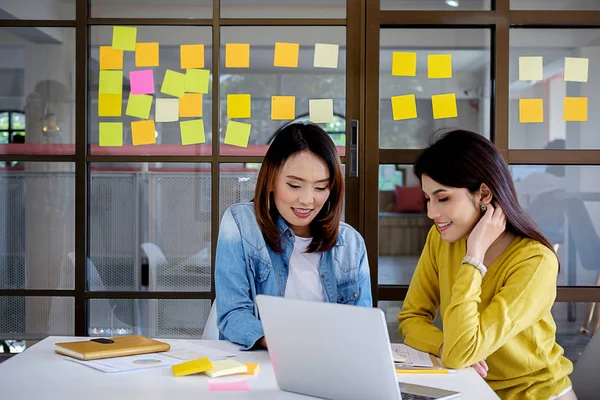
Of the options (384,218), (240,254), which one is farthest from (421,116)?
(240,254)

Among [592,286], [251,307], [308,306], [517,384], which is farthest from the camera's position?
[592,286]

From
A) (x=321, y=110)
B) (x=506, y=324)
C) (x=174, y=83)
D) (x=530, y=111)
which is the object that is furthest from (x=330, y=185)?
(x=530, y=111)

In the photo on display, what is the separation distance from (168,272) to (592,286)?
5.55ft

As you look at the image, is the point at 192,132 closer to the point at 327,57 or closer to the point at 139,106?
the point at 139,106

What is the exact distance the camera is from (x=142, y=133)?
2889 millimetres

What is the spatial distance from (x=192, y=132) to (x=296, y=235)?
866 mm

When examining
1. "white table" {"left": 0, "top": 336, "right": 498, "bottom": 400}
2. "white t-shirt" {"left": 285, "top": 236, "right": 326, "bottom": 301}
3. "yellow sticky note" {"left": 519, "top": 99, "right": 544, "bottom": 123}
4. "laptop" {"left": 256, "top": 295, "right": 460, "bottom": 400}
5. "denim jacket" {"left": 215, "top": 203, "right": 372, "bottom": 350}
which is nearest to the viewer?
"laptop" {"left": 256, "top": 295, "right": 460, "bottom": 400}

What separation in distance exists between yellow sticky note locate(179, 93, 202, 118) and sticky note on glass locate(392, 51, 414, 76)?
30.9 inches

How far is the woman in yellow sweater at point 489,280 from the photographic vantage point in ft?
5.74

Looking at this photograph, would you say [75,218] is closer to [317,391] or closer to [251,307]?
[251,307]

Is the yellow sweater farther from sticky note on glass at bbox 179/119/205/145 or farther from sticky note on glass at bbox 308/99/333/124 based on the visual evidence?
sticky note on glass at bbox 179/119/205/145

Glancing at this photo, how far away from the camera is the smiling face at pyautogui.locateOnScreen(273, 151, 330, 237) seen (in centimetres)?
212

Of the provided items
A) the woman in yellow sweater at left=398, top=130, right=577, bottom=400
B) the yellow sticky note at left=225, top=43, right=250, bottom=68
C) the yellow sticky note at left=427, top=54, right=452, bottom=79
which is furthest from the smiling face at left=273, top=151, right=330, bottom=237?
the yellow sticky note at left=427, top=54, right=452, bottom=79

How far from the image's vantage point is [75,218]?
290cm
